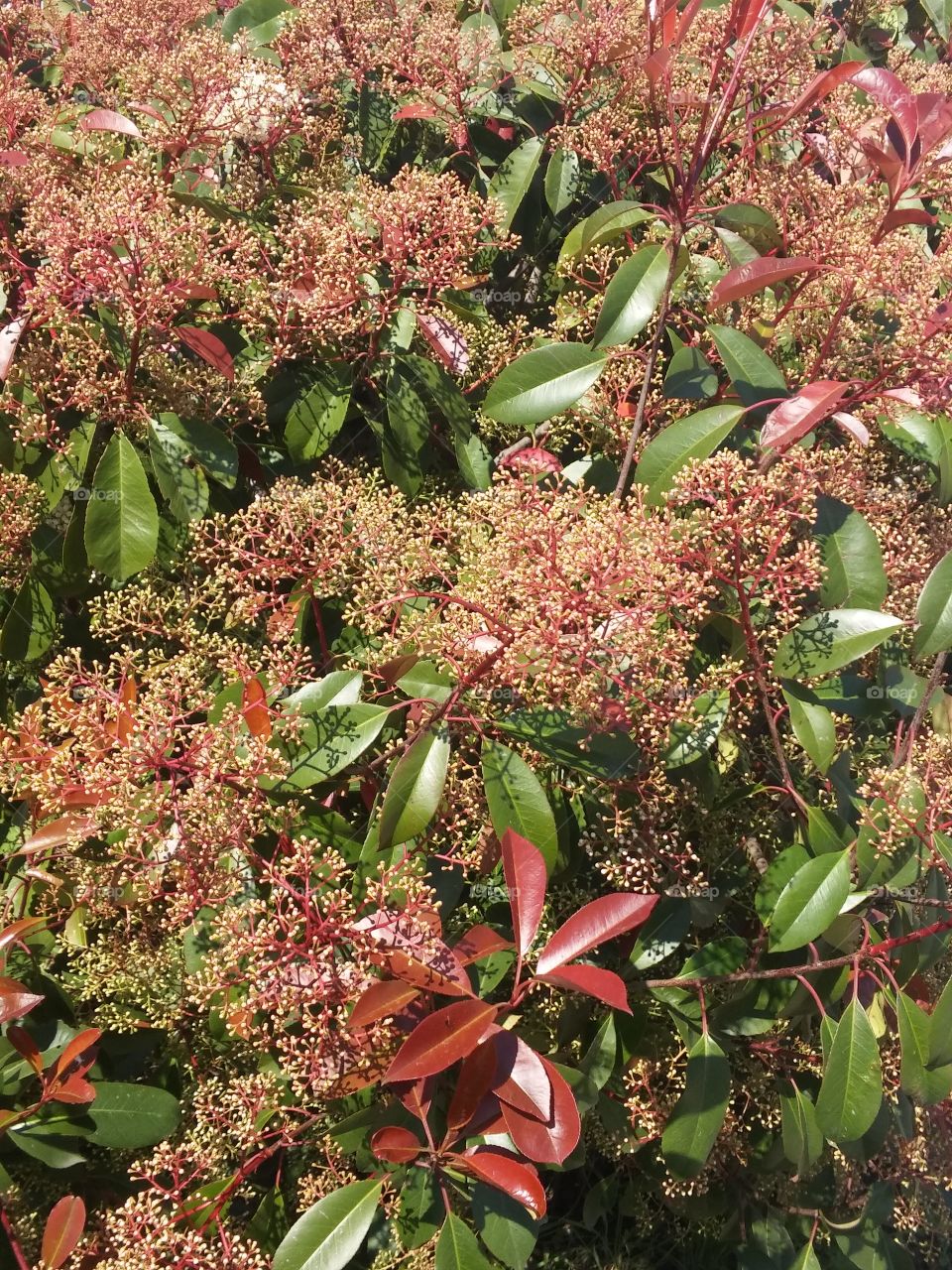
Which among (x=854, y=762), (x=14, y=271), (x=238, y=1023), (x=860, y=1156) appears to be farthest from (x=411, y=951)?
(x=14, y=271)

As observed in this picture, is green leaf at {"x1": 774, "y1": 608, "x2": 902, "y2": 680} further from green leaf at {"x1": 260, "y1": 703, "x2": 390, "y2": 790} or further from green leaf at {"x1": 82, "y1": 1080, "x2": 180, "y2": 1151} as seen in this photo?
green leaf at {"x1": 82, "y1": 1080, "x2": 180, "y2": 1151}

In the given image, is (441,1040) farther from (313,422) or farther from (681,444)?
(313,422)

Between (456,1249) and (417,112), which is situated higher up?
(417,112)

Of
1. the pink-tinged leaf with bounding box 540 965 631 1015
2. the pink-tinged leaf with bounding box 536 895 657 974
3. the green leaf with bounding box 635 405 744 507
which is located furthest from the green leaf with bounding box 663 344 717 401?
the pink-tinged leaf with bounding box 540 965 631 1015

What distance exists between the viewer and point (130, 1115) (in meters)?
1.76

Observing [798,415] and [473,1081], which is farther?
[798,415]

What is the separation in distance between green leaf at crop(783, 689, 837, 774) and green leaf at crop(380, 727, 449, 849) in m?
0.62

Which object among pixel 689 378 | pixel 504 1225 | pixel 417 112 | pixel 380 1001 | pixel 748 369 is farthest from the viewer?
pixel 417 112

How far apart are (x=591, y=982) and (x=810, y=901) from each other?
0.50 meters

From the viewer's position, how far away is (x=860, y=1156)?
184cm

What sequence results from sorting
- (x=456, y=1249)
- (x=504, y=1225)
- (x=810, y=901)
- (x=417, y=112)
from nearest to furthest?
(x=456, y=1249)
(x=504, y=1225)
(x=810, y=901)
(x=417, y=112)

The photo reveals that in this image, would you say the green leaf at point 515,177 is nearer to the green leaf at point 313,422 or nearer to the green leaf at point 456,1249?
the green leaf at point 313,422

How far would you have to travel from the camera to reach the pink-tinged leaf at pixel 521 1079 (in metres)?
1.45

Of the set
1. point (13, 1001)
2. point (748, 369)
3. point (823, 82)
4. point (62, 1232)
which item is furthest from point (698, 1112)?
point (823, 82)
